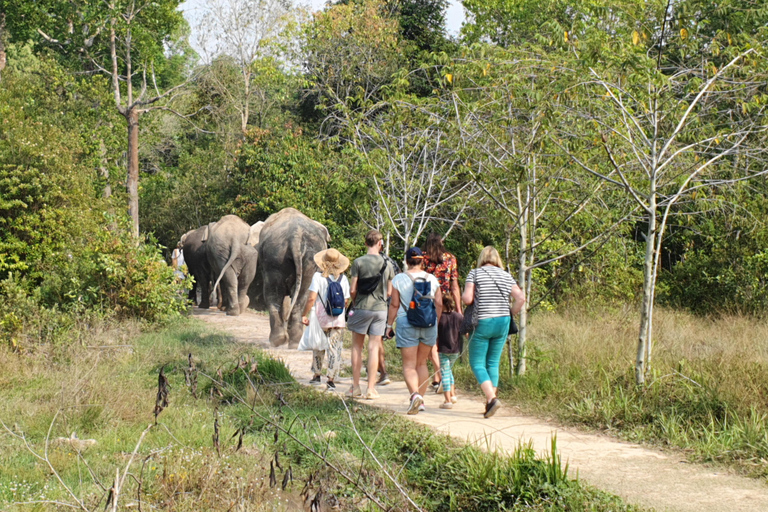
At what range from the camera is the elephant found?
17.4 m

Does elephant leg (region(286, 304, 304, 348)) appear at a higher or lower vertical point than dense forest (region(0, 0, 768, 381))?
lower

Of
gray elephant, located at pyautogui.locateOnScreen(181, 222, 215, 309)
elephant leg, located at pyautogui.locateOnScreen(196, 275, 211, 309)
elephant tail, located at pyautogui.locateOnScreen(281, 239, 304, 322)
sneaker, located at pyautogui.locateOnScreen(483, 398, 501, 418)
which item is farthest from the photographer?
elephant leg, located at pyautogui.locateOnScreen(196, 275, 211, 309)

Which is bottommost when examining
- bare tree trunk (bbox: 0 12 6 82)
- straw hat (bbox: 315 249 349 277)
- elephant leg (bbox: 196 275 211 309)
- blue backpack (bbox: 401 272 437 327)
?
elephant leg (bbox: 196 275 211 309)

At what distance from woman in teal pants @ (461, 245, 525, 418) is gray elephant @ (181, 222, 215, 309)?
511 inches

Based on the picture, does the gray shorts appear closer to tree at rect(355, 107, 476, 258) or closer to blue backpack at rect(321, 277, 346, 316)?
blue backpack at rect(321, 277, 346, 316)

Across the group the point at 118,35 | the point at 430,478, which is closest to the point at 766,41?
the point at 430,478

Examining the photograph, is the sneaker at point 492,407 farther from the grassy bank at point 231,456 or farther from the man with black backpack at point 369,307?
the man with black backpack at point 369,307

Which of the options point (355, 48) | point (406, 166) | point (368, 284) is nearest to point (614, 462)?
point (368, 284)

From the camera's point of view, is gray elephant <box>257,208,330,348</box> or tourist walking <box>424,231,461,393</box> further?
gray elephant <box>257,208,330,348</box>

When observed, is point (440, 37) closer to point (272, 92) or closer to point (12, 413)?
point (272, 92)

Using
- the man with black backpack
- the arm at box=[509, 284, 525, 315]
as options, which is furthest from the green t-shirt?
the arm at box=[509, 284, 525, 315]

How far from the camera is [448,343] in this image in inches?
320

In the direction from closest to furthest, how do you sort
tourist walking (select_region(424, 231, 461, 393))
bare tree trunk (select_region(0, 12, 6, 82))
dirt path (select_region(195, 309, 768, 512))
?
dirt path (select_region(195, 309, 768, 512)) → tourist walking (select_region(424, 231, 461, 393)) → bare tree trunk (select_region(0, 12, 6, 82))

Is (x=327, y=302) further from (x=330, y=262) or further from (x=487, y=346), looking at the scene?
(x=487, y=346)
